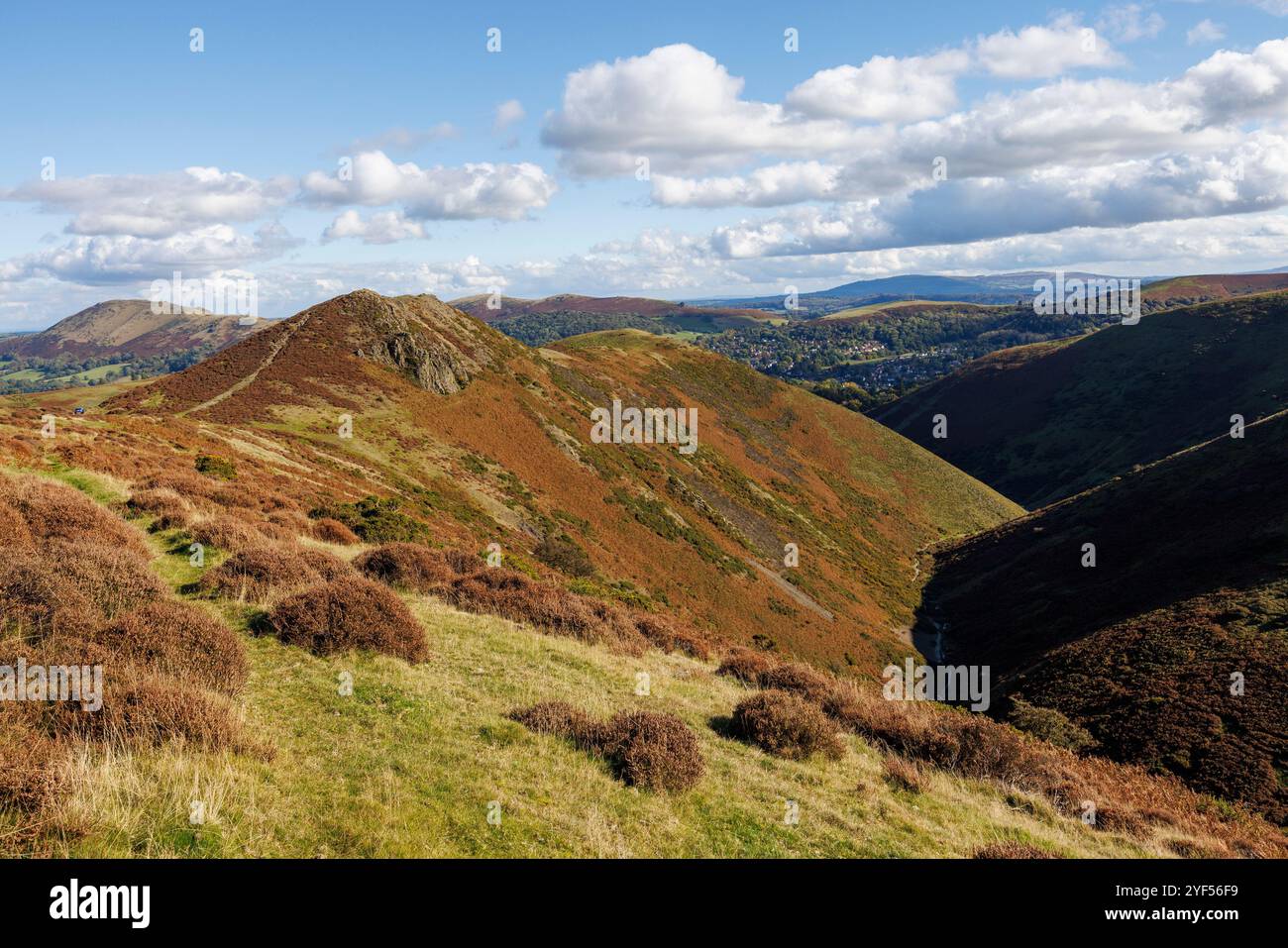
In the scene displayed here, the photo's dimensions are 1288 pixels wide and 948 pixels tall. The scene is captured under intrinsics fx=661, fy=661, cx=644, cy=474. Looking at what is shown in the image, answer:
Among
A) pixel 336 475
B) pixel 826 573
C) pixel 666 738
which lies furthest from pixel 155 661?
pixel 826 573

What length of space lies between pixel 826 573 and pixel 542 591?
4853cm

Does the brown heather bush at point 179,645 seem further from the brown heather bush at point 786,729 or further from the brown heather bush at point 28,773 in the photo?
the brown heather bush at point 786,729

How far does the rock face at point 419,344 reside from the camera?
57.8 meters

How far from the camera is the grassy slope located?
671cm

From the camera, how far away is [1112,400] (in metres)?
150

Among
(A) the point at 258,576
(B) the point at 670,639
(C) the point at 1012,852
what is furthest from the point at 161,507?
(C) the point at 1012,852

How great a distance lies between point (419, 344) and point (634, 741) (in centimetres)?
5611

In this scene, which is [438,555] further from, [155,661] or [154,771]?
[154,771]

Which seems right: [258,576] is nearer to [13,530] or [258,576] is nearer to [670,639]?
[13,530]

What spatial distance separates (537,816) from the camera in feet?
26.6

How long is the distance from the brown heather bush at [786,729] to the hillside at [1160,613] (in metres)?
15.2

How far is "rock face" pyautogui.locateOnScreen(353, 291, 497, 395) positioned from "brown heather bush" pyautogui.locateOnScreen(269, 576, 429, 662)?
4540 centimetres

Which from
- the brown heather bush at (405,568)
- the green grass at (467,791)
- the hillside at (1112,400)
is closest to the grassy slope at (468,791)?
the green grass at (467,791)
